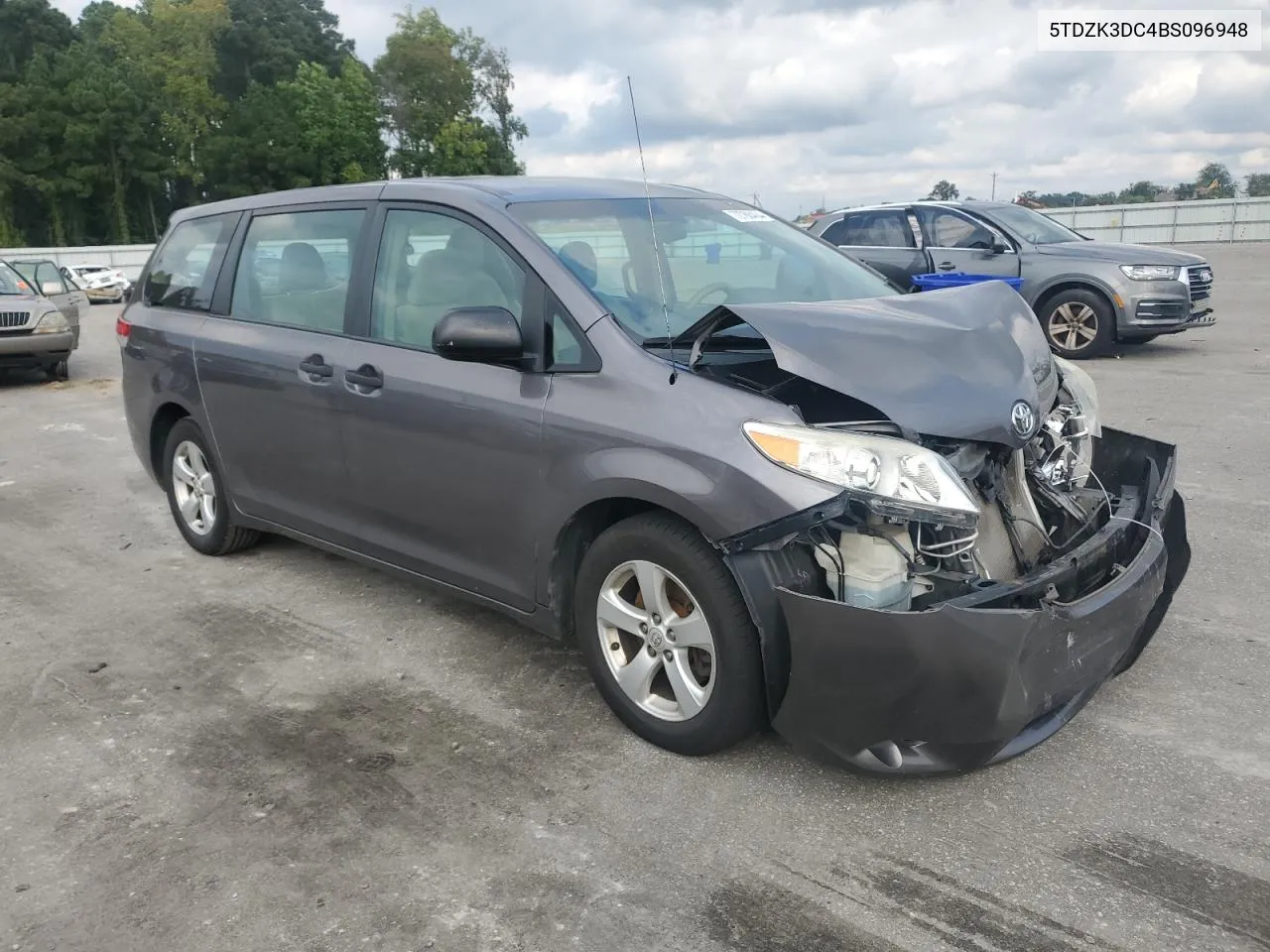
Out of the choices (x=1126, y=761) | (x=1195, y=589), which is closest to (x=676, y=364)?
(x=1126, y=761)

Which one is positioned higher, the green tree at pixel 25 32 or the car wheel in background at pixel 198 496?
the green tree at pixel 25 32

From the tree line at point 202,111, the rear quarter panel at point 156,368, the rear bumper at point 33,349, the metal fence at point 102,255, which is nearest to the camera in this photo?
the rear quarter panel at point 156,368

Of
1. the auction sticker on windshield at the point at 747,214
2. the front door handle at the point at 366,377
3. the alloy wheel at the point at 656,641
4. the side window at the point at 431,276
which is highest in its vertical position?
the auction sticker on windshield at the point at 747,214

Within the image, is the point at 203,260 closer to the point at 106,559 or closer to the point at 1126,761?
the point at 106,559

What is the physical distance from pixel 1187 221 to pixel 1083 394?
33984mm

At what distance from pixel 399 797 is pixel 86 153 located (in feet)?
229

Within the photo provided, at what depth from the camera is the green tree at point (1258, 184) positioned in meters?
33.6

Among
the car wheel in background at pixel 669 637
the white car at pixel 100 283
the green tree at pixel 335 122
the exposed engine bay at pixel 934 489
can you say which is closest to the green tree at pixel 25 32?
the green tree at pixel 335 122

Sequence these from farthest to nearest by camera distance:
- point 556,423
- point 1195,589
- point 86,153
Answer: point 86,153, point 1195,589, point 556,423

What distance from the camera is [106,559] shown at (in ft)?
18.6

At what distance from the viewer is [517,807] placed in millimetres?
3133

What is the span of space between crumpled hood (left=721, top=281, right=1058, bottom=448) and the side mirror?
0.75 metres

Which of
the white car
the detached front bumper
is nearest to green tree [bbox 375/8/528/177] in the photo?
the white car

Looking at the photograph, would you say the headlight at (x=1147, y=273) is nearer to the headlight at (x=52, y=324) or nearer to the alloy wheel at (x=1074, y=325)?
the alloy wheel at (x=1074, y=325)
